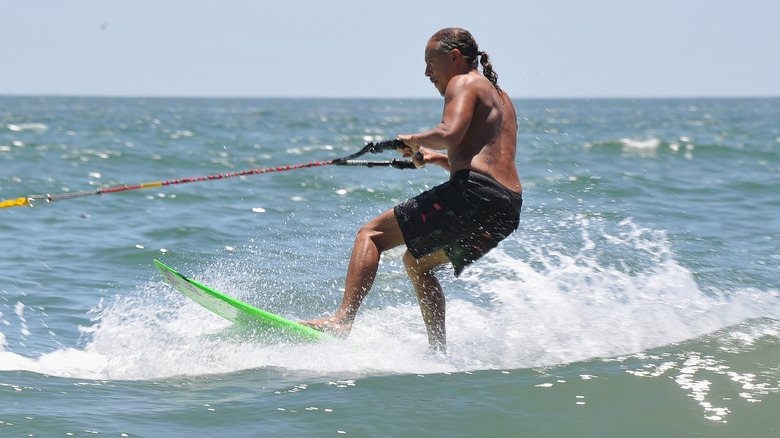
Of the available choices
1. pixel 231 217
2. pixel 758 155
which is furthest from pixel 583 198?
pixel 758 155

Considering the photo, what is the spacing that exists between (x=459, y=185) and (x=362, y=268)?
72cm

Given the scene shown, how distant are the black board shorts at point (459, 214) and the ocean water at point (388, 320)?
2.38 ft

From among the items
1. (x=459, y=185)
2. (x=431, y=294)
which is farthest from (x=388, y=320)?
(x=459, y=185)

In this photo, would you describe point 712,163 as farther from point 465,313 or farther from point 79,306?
point 79,306

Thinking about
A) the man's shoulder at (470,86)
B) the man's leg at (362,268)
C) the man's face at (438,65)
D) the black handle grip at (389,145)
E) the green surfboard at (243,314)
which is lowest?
the green surfboard at (243,314)

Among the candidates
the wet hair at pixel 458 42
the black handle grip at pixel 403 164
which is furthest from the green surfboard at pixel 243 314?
the wet hair at pixel 458 42

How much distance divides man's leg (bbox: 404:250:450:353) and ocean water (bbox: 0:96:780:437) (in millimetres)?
139

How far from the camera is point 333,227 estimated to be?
9914mm

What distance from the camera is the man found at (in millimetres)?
4703

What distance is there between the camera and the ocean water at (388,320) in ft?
13.6

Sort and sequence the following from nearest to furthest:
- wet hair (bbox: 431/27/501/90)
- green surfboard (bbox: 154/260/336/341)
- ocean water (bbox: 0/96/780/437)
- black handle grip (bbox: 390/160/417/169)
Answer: ocean water (bbox: 0/96/780/437) < wet hair (bbox: 431/27/501/90) < green surfboard (bbox: 154/260/336/341) < black handle grip (bbox: 390/160/417/169)

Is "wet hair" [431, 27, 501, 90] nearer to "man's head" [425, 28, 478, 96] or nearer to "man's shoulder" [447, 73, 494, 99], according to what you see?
"man's head" [425, 28, 478, 96]

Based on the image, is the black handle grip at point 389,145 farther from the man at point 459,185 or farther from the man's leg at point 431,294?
the man's leg at point 431,294

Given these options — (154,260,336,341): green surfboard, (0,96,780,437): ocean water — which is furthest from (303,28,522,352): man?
(0,96,780,437): ocean water
